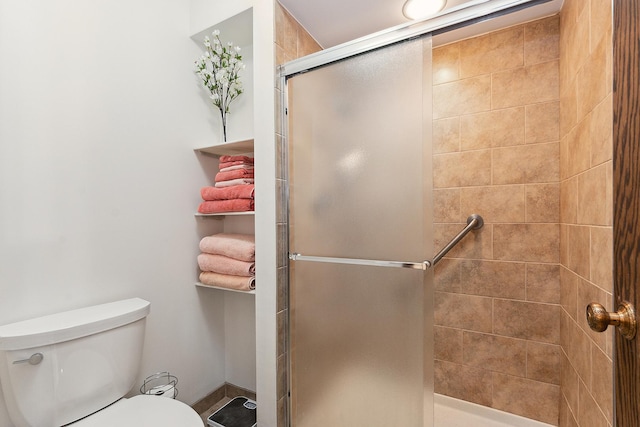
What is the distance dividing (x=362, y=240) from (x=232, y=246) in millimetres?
706

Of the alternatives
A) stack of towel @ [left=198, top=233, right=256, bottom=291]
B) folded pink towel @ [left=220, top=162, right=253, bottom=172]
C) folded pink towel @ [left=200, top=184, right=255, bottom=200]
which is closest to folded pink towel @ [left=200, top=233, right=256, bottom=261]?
stack of towel @ [left=198, top=233, right=256, bottom=291]

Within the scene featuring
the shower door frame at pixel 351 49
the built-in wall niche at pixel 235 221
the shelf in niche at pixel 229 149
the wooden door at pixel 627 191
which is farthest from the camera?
the built-in wall niche at pixel 235 221

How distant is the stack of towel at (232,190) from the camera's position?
4.77 ft

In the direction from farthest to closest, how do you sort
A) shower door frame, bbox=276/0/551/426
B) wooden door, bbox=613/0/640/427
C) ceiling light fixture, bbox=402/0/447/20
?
ceiling light fixture, bbox=402/0/447/20
shower door frame, bbox=276/0/551/426
wooden door, bbox=613/0/640/427

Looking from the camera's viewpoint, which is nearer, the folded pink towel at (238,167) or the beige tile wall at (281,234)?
the beige tile wall at (281,234)

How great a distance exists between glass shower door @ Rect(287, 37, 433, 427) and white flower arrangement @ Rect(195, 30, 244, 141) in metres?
0.50

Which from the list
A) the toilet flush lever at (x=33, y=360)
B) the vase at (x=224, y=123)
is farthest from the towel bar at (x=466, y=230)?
the toilet flush lever at (x=33, y=360)

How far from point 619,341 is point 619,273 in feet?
0.43

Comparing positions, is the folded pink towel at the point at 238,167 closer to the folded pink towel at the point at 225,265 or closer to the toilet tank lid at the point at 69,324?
the folded pink towel at the point at 225,265

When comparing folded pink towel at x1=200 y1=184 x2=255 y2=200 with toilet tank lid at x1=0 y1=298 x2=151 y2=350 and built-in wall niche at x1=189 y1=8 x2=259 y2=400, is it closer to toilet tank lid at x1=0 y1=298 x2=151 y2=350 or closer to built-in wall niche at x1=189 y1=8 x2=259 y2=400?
built-in wall niche at x1=189 y1=8 x2=259 y2=400

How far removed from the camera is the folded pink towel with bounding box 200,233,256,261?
4.73 feet

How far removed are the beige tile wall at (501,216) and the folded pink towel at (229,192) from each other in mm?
1066

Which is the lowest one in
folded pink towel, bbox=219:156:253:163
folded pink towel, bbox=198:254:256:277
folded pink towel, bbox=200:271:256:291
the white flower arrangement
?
folded pink towel, bbox=200:271:256:291

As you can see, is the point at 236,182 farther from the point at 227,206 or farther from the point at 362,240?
the point at 362,240
